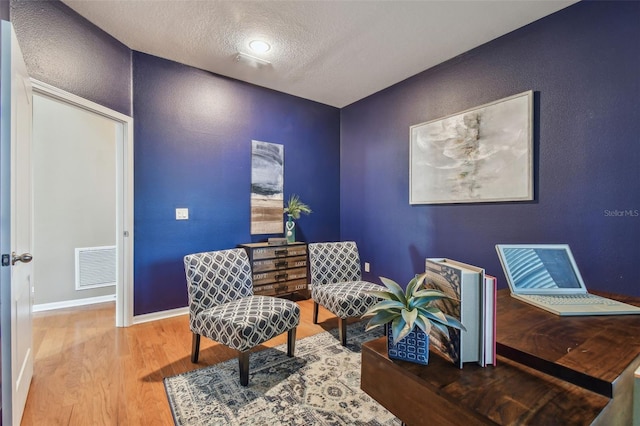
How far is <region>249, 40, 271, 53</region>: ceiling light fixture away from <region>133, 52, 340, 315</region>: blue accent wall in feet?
2.40

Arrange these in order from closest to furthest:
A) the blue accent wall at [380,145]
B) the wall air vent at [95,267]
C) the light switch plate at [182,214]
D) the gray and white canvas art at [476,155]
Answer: the blue accent wall at [380,145], the gray and white canvas art at [476,155], the light switch plate at [182,214], the wall air vent at [95,267]

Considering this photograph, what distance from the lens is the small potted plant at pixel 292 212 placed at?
138 inches

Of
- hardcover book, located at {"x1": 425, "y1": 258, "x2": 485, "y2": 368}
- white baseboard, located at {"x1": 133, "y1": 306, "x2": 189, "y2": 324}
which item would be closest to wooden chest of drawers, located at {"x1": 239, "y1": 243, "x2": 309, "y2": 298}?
white baseboard, located at {"x1": 133, "y1": 306, "x2": 189, "y2": 324}

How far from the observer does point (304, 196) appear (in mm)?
3852

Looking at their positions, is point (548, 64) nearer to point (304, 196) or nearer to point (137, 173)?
point (304, 196)

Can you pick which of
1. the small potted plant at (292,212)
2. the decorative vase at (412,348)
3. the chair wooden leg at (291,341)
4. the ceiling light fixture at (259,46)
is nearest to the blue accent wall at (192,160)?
the small potted plant at (292,212)

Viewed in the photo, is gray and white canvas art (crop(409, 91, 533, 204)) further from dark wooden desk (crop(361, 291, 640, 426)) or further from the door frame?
the door frame

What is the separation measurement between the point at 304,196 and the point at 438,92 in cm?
196

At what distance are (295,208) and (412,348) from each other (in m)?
2.82

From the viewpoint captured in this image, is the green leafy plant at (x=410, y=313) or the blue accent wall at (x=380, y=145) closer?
the green leafy plant at (x=410, y=313)

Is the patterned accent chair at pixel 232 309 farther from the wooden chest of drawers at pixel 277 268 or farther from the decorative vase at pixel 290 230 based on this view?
the decorative vase at pixel 290 230

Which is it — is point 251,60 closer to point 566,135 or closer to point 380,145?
point 380,145

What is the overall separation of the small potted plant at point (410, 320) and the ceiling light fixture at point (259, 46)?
2.53m

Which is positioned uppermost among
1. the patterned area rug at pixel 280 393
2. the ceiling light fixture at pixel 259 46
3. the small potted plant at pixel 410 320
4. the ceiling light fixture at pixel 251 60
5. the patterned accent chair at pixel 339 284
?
the ceiling light fixture at pixel 259 46
